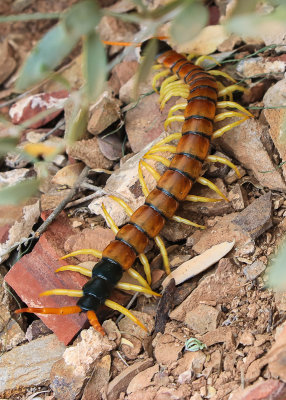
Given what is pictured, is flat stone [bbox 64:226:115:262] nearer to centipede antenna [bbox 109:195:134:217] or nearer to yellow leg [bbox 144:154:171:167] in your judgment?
centipede antenna [bbox 109:195:134:217]

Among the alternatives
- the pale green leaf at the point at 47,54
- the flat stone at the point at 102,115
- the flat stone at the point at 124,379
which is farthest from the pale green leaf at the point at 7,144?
the flat stone at the point at 102,115

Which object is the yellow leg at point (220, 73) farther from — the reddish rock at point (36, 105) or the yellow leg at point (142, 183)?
the reddish rock at point (36, 105)

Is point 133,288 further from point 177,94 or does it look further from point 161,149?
point 177,94

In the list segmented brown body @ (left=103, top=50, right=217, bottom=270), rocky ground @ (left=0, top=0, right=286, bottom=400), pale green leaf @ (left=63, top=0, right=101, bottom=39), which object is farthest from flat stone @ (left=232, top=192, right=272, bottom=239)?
pale green leaf @ (left=63, top=0, right=101, bottom=39)

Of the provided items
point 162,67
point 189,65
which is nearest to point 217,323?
point 189,65

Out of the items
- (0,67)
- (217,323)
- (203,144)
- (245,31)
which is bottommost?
(217,323)

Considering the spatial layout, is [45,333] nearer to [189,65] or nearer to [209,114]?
[209,114]
